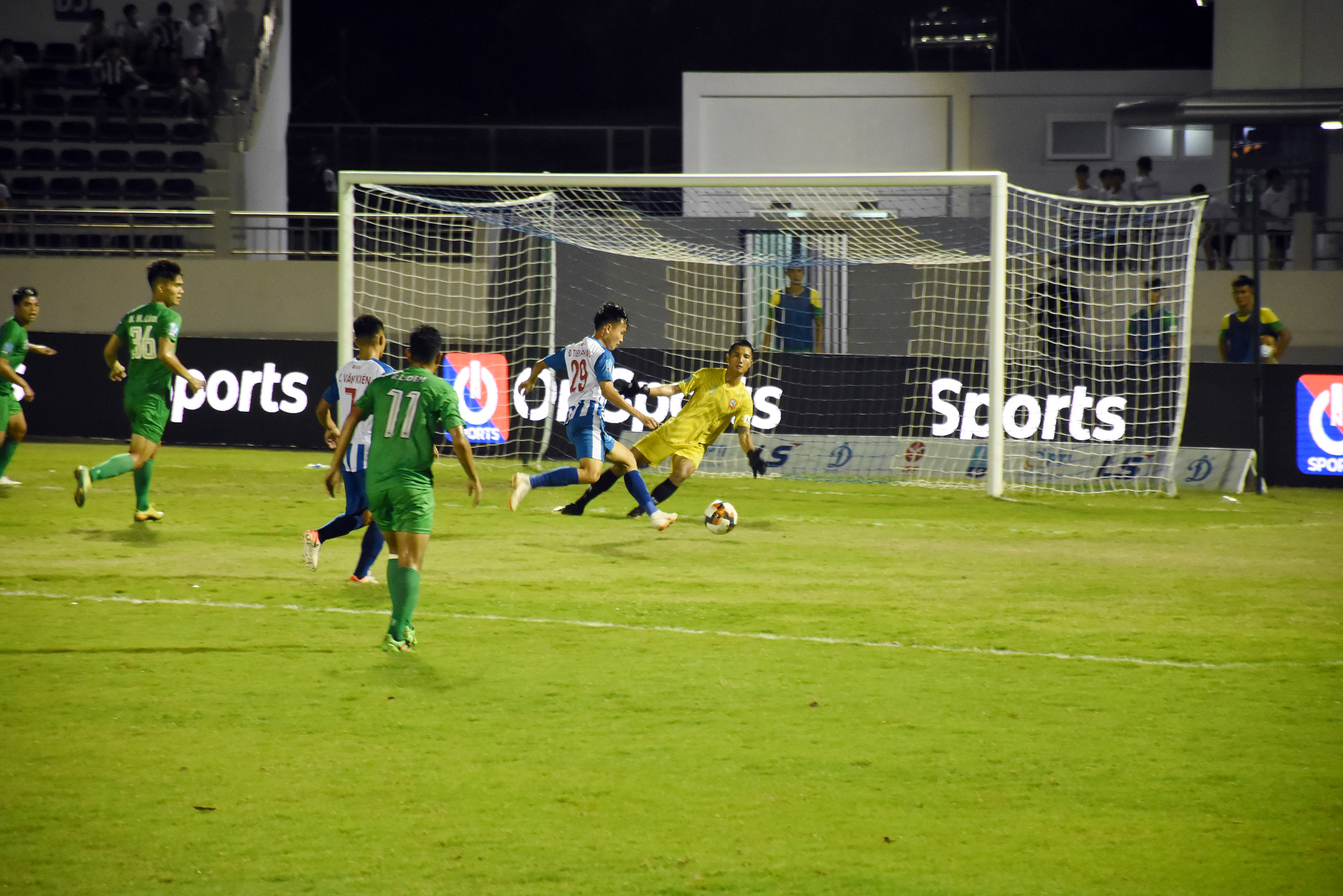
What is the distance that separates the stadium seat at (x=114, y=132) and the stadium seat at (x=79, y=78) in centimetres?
116

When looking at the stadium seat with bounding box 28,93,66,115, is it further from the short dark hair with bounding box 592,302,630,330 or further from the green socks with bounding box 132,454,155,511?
the short dark hair with bounding box 592,302,630,330

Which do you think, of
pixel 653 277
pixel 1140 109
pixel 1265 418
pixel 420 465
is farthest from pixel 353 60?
pixel 420 465

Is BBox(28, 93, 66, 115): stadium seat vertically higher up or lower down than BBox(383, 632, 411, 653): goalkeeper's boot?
higher up

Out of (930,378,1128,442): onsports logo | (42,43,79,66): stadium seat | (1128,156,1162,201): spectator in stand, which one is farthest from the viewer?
(42,43,79,66): stadium seat

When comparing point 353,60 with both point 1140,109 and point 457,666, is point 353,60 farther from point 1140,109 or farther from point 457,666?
point 457,666

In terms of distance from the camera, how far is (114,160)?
2469cm

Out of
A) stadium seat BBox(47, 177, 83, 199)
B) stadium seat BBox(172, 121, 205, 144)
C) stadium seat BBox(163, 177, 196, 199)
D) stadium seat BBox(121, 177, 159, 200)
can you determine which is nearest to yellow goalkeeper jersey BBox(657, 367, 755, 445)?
stadium seat BBox(163, 177, 196, 199)

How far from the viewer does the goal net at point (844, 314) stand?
1483 cm

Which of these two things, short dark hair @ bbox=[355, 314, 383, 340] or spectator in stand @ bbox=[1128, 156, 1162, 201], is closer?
short dark hair @ bbox=[355, 314, 383, 340]

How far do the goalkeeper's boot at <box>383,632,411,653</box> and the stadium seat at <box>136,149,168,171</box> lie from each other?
65.3 feet

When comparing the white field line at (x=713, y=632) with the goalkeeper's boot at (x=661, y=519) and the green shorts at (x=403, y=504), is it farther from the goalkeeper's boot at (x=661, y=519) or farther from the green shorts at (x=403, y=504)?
the goalkeeper's boot at (x=661, y=519)

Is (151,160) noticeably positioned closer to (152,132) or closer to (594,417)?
(152,132)

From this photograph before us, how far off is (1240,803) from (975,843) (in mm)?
1140

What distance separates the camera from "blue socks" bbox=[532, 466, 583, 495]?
11.6 metres
